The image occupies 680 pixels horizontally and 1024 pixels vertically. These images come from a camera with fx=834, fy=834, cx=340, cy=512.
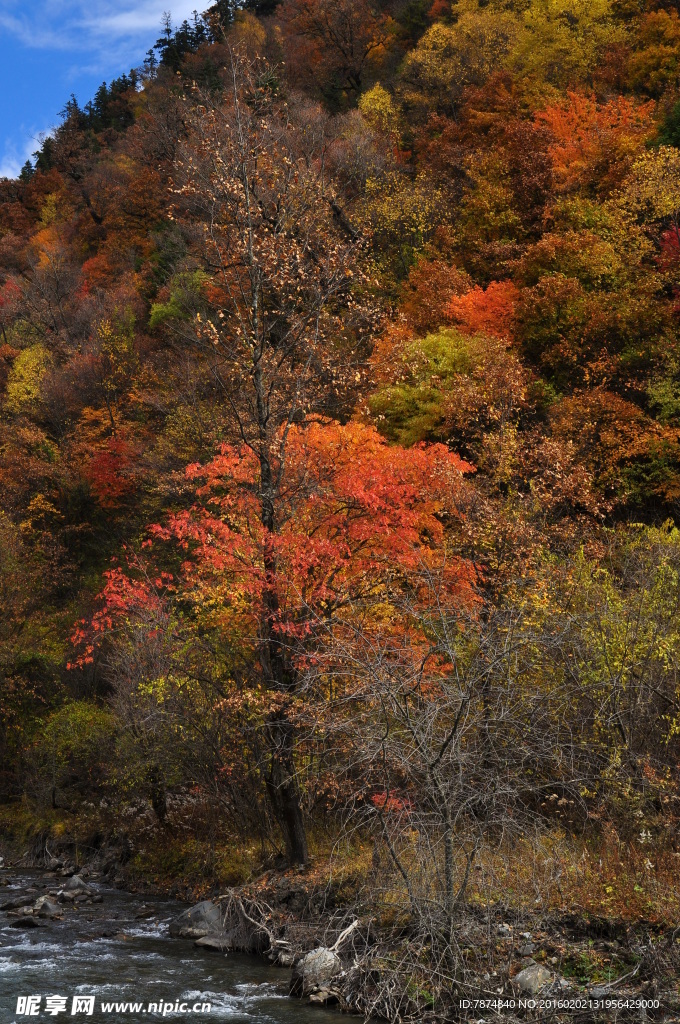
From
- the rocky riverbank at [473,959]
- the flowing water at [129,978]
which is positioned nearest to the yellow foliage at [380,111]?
the flowing water at [129,978]

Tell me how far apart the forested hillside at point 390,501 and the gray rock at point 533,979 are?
0.84 meters

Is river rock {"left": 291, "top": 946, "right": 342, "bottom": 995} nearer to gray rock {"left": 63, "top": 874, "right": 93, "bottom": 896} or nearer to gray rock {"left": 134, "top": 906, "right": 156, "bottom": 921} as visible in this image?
gray rock {"left": 134, "top": 906, "right": 156, "bottom": 921}

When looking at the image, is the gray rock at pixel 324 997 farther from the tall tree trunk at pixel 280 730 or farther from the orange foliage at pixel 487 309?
the orange foliage at pixel 487 309

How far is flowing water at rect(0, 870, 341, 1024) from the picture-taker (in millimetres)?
11078

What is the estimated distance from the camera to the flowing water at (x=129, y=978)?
36.3 feet

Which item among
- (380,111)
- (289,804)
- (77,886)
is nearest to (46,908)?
(77,886)

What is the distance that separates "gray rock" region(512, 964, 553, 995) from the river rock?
112 inches

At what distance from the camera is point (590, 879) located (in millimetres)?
11289

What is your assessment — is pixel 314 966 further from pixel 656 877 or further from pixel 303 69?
pixel 303 69

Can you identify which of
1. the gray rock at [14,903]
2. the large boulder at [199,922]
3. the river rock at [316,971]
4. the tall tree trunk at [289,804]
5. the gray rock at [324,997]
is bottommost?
the gray rock at [14,903]

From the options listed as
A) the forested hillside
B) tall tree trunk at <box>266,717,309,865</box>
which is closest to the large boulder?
the forested hillside

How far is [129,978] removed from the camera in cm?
1259

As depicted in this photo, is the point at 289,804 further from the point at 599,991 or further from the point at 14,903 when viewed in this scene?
the point at 599,991

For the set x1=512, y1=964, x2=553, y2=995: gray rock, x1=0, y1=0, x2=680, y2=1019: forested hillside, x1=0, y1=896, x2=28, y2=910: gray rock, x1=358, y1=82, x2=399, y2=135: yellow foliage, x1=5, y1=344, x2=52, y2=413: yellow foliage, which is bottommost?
x1=0, y1=896, x2=28, y2=910: gray rock
